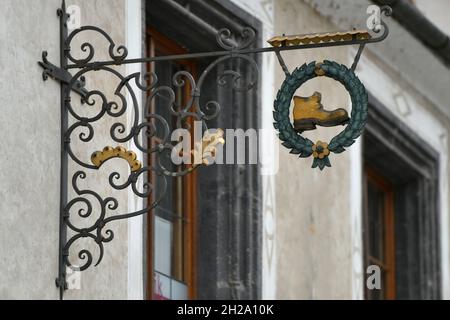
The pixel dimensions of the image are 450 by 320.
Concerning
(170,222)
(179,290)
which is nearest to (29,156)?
(170,222)

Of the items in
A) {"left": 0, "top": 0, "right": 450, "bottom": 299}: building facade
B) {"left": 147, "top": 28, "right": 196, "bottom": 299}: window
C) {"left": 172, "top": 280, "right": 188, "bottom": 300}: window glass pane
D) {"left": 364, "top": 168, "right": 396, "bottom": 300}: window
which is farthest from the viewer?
{"left": 364, "top": 168, "right": 396, "bottom": 300}: window

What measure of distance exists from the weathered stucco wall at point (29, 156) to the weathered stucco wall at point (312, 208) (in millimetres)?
2246

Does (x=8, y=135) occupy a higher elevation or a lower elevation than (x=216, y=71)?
lower

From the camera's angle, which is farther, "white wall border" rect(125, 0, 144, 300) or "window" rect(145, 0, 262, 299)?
"window" rect(145, 0, 262, 299)

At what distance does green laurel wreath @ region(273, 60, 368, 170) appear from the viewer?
8.30 m

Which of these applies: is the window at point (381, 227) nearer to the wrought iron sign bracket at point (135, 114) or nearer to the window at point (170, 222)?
the window at point (170, 222)

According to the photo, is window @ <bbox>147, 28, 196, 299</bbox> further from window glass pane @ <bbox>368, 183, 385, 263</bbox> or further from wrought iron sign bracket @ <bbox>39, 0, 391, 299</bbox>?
window glass pane @ <bbox>368, 183, 385, 263</bbox>

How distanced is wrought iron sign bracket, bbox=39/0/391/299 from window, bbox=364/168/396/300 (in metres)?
4.01

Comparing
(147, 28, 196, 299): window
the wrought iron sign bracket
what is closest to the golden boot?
the wrought iron sign bracket

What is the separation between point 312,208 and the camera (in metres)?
11.5

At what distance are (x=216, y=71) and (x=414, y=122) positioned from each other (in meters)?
2.62

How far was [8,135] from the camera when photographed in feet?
27.6
